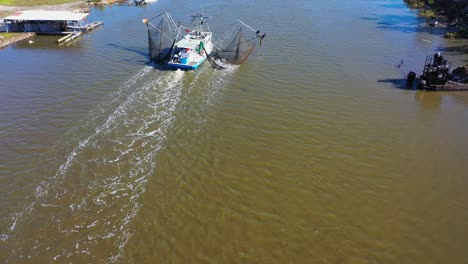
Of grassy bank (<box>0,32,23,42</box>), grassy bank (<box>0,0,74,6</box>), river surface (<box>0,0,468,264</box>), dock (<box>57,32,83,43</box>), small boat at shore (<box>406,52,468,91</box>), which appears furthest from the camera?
grassy bank (<box>0,0,74,6</box>)

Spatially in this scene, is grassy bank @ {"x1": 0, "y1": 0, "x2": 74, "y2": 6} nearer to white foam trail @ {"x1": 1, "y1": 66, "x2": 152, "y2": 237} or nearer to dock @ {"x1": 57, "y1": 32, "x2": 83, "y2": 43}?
dock @ {"x1": 57, "y1": 32, "x2": 83, "y2": 43}

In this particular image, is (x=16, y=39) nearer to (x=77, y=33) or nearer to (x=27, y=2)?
(x=77, y=33)

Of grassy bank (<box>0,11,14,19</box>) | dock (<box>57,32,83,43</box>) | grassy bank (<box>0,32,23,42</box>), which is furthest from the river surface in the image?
grassy bank (<box>0,11,14,19</box>)

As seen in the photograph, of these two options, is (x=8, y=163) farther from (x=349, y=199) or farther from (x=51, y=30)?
(x=51, y=30)

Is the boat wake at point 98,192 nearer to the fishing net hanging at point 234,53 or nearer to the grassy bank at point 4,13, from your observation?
the fishing net hanging at point 234,53

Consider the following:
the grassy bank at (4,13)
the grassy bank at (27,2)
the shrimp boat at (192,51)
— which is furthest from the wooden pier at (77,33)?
the grassy bank at (27,2)

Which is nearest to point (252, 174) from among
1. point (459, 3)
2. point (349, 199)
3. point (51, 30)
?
point (349, 199)
